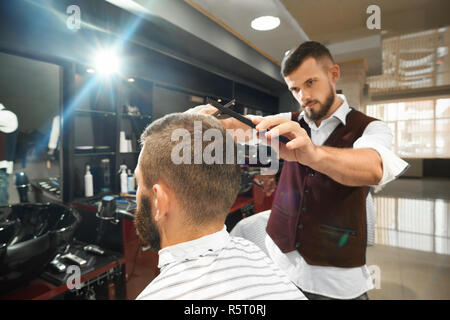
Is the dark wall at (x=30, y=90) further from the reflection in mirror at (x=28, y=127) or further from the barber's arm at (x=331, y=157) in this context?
the barber's arm at (x=331, y=157)

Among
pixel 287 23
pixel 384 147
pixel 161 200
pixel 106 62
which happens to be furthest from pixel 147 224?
pixel 287 23

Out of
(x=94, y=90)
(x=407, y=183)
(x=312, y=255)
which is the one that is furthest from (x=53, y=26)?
(x=407, y=183)

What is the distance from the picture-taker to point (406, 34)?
5.68 feet

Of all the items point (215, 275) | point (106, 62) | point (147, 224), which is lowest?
point (215, 275)

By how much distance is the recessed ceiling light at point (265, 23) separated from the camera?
2.46m

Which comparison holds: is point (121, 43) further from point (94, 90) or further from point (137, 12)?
point (94, 90)

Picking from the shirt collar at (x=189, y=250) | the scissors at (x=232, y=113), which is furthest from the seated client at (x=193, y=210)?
the scissors at (x=232, y=113)

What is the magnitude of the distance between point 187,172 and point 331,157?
514 millimetres

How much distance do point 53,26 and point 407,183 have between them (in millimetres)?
7786

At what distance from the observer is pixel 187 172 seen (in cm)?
79

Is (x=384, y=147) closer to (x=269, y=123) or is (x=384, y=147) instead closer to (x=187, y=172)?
(x=269, y=123)

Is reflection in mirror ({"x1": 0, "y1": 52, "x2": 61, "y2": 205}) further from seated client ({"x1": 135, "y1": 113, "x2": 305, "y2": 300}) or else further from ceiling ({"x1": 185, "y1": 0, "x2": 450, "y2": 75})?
ceiling ({"x1": 185, "y1": 0, "x2": 450, "y2": 75})
